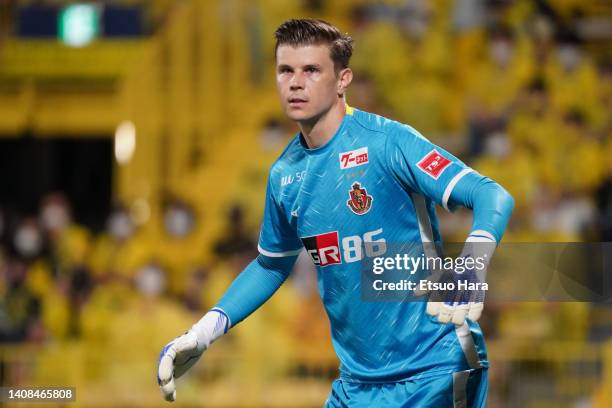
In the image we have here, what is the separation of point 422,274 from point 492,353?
206 inches

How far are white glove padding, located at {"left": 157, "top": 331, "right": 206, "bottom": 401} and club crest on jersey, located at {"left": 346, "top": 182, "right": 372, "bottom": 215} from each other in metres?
0.74

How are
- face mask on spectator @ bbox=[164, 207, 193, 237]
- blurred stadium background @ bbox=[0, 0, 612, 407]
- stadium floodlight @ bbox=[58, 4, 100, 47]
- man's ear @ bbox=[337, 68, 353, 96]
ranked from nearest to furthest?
man's ear @ bbox=[337, 68, 353, 96] < blurred stadium background @ bbox=[0, 0, 612, 407] < face mask on spectator @ bbox=[164, 207, 193, 237] < stadium floodlight @ bbox=[58, 4, 100, 47]

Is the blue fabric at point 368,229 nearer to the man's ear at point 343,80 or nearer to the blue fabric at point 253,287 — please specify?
the man's ear at point 343,80

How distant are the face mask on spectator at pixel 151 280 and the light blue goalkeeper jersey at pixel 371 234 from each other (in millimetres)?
6114

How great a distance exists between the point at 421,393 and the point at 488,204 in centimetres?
78

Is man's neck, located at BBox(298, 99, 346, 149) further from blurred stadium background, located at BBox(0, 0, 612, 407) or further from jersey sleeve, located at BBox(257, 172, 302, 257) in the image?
blurred stadium background, located at BBox(0, 0, 612, 407)

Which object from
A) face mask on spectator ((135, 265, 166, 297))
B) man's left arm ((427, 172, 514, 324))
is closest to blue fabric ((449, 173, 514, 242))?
man's left arm ((427, 172, 514, 324))

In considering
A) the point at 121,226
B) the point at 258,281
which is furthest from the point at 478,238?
the point at 121,226

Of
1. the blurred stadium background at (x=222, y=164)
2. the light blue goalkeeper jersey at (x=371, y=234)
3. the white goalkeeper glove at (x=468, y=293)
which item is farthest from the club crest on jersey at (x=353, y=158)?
the blurred stadium background at (x=222, y=164)

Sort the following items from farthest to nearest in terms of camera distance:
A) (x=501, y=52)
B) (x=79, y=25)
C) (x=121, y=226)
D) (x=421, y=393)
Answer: (x=79, y=25), (x=501, y=52), (x=121, y=226), (x=421, y=393)

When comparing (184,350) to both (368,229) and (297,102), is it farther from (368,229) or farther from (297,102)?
(297,102)

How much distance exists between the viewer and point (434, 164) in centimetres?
366

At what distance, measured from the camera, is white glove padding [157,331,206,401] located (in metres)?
3.82

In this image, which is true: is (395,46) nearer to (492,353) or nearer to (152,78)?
(152,78)
